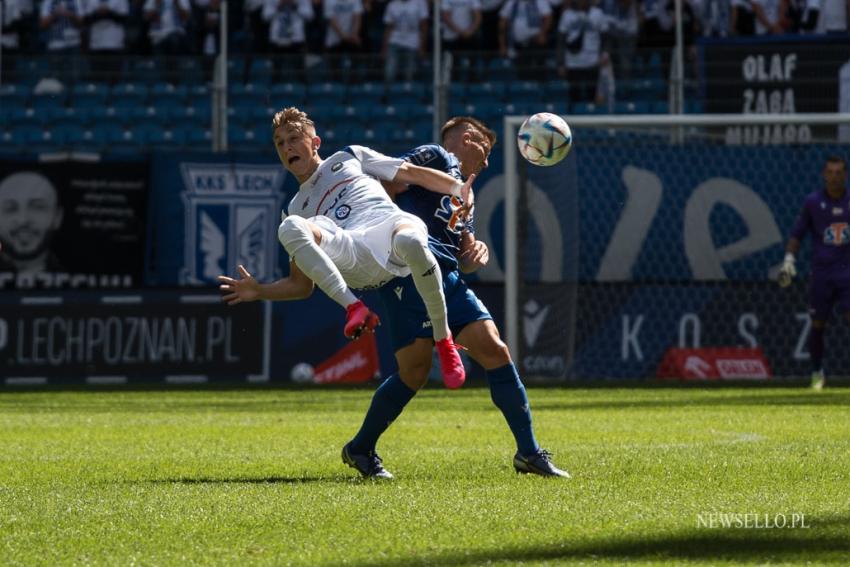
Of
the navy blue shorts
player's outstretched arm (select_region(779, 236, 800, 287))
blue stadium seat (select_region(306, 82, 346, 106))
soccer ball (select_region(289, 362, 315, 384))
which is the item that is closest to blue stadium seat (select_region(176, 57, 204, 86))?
blue stadium seat (select_region(306, 82, 346, 106))

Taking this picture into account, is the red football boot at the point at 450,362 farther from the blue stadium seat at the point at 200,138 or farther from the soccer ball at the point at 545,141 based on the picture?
the blue stadium seat at the point at 200,138

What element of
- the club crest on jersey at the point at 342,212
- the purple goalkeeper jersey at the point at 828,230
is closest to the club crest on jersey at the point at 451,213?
the club crest on jersey at the point at 342,212

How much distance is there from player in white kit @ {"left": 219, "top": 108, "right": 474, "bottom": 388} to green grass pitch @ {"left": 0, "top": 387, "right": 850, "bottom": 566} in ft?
2.80

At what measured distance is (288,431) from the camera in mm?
11250

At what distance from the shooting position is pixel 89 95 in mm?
19984

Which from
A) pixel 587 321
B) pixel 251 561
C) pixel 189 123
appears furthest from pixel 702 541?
pixel 189 123

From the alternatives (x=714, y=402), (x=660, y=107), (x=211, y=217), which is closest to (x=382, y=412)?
(x=714, y=402)

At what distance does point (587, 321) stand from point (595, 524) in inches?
471

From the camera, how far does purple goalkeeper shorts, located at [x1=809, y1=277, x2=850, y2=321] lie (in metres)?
15.8

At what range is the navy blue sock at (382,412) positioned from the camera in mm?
7922

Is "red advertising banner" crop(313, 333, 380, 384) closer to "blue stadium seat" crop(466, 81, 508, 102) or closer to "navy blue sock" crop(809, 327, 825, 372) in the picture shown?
"blue stadium seat" crop(466, 81, 508, 102)

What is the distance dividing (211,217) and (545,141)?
9478 mm

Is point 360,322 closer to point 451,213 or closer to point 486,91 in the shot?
point 451,213

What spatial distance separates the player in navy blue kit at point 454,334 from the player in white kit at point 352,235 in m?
0.14
